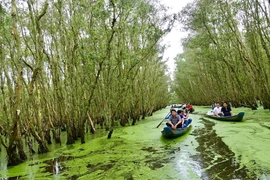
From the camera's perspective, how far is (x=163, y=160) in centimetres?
601

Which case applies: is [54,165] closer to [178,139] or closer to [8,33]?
[178,139]

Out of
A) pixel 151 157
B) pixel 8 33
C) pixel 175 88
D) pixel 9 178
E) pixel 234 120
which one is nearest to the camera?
pixel 9 178

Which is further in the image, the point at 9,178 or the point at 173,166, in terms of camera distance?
the point at 9,178

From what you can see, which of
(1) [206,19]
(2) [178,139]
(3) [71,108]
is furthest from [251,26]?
(3) [71,108]

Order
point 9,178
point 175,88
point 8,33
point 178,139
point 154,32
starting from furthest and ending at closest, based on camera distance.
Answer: point 175,88
point 154,32
point 8,33
point 178,139
point 9,178

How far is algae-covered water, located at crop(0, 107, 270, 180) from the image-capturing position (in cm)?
489

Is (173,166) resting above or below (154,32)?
below

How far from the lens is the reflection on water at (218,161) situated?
453 centimetres

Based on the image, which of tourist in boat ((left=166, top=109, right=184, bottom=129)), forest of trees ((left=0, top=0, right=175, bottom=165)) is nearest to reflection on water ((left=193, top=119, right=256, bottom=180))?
tourist in boat ((left=166, top=109, right=184, bottom=129))

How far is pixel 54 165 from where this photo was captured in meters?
6.80

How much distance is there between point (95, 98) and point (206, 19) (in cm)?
783

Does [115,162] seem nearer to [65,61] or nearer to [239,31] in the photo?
[65,61]

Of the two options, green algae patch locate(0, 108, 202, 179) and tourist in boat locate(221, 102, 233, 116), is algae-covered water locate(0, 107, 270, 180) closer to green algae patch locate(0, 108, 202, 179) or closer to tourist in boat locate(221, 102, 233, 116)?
green algae patch locate(0, 108, 202, 179)

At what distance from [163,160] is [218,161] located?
127 centimetres
